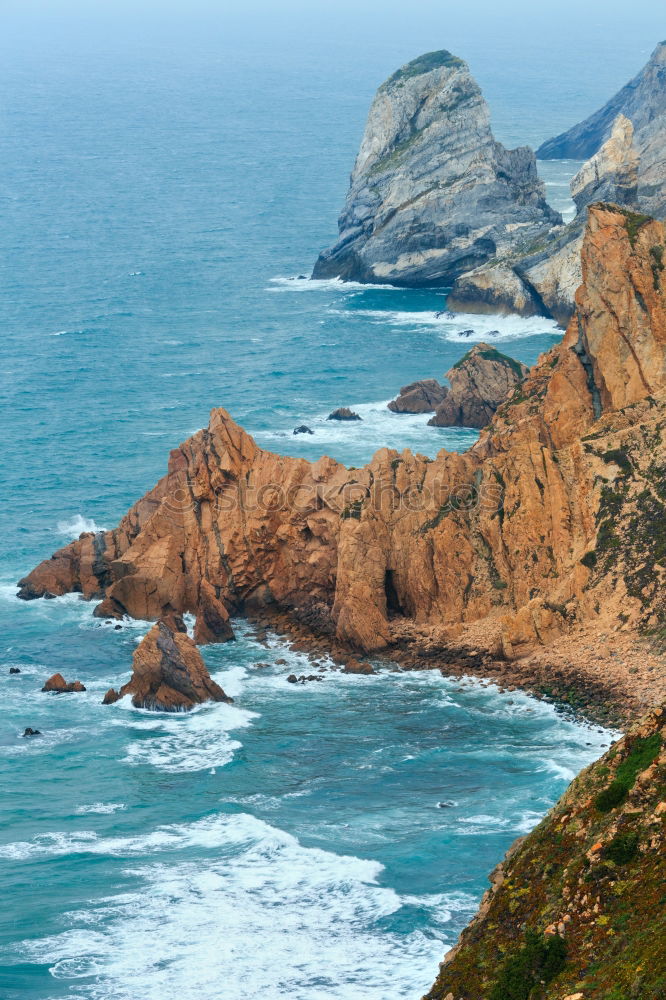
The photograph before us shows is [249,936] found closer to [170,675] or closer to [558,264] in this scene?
[170,675]

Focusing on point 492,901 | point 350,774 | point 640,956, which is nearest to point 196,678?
point 350,774

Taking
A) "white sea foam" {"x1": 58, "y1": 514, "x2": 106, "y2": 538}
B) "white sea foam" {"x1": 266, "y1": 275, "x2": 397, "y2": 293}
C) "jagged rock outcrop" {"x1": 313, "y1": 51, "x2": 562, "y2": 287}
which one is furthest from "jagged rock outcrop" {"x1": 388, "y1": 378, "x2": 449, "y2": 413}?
"white sea foam" {"x1": 266, "y1": 275, "x2": 397, "y2": 293}

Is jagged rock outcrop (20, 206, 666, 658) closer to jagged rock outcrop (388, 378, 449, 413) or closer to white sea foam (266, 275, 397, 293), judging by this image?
jagged rock outcrop (388, 378, 449, 413)

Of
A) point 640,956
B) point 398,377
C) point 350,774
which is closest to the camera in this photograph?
point 640,956

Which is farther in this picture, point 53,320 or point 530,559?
point 53,320

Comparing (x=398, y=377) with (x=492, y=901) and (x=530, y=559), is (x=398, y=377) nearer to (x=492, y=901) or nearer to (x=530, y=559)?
(x=530, y=559)

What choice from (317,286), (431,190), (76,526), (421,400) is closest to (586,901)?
(76,526)
